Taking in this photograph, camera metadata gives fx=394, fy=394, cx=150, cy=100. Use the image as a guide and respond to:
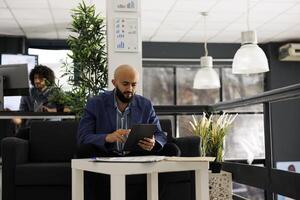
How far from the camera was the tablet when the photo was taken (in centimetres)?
207

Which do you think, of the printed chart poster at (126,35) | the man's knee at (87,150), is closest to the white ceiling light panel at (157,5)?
the printed chart poster at (126,35)

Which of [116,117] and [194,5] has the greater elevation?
[194,5]

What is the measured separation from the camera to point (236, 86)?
823 centimetres

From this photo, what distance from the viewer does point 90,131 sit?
253cm

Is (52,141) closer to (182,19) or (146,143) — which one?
(146,143)

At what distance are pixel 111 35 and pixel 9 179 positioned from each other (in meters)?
1.59

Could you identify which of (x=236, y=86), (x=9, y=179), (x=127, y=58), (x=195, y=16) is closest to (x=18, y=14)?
(x=195, y=16)

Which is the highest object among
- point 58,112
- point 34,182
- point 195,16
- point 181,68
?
point 195,16

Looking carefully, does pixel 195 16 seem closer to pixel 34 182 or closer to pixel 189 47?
pixel 189 47

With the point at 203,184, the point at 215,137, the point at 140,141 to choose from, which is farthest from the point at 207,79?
the point at 203,184

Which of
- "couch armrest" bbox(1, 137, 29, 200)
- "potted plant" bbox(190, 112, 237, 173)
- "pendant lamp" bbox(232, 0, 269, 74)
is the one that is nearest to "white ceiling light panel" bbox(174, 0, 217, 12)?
"pendant lamp" bbox(232, 0, 269, 74)

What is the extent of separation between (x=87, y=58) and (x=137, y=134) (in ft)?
5.73

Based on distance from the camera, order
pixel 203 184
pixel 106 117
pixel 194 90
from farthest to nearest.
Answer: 1. pixel 194 90
2. pixel 106 117
3. pixel 203 184

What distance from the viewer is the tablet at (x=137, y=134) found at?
81.5 inches
